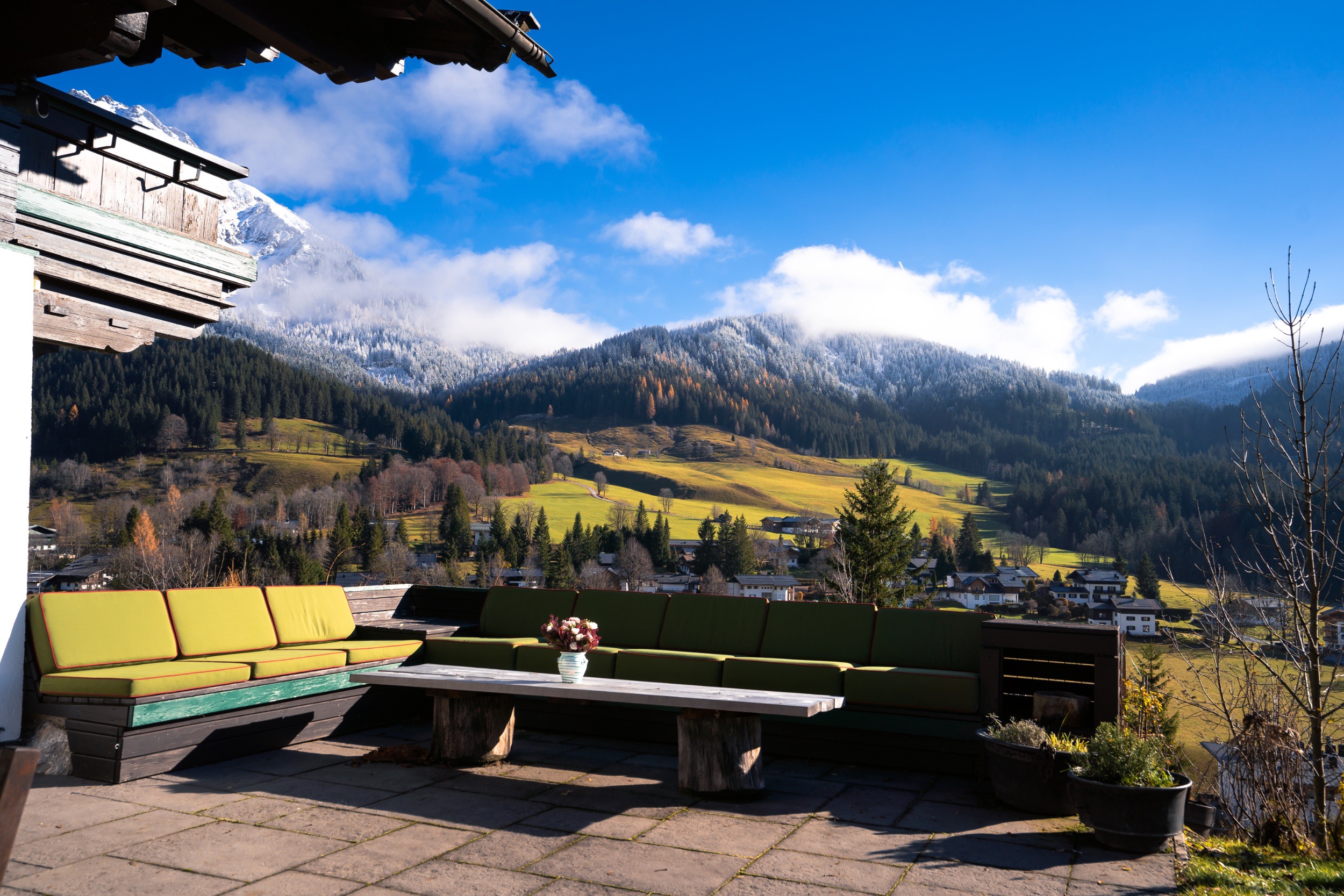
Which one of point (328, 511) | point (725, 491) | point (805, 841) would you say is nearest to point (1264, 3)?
point (805, 841)

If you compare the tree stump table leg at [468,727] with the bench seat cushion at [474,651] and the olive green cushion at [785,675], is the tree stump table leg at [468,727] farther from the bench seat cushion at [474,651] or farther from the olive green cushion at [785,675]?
the olive green cushion at [785,675]

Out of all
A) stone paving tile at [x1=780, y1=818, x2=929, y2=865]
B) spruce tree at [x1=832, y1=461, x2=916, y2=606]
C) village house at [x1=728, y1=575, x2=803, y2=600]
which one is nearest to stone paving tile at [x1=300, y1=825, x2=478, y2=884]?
stone paving tile at [x1=780, y1=818, x2=929, y2=865]

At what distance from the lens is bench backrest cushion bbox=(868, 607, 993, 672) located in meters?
5.49

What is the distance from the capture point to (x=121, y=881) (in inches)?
119

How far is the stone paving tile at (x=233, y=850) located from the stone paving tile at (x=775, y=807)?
6.04ft

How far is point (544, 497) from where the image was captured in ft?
297

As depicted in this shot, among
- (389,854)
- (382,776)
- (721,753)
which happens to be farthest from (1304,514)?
(382,776)

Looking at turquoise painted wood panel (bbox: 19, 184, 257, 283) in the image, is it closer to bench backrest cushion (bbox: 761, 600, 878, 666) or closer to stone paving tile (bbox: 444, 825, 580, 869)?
stone paving tile (bbox: 444, 825, 580, 869)

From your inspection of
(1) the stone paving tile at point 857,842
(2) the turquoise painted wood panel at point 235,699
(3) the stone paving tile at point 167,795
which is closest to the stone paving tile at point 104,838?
(3) the stone paving tile at point 167,795

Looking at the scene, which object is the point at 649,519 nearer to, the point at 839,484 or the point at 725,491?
the point at 725,491

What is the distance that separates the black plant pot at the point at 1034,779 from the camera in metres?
4.12

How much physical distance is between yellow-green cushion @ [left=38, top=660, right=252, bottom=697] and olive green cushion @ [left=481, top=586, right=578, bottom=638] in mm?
2459

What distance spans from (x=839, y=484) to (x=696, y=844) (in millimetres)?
117548

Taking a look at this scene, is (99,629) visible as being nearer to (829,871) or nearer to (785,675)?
(785,675)
